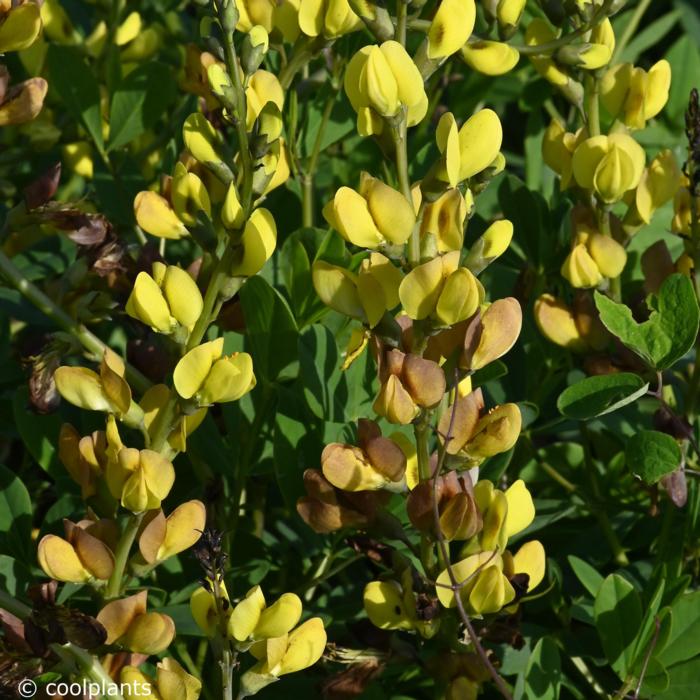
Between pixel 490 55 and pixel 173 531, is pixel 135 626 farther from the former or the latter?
pixel 490 55

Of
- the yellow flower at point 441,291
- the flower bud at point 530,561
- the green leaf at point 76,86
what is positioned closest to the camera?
the yellow flower at point 441,291

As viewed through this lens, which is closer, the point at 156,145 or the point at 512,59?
the point at 512,59

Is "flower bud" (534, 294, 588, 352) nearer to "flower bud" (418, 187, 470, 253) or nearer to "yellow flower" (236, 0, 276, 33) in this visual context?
"flower bud" (418, 187, 470, 253)

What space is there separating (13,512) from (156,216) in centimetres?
33

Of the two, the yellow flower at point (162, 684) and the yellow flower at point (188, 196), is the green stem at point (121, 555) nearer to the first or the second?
the yellow flower at point (162, 684)

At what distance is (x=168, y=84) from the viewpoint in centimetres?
142

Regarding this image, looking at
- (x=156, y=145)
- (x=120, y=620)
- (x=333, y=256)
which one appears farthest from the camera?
(x=156, y=145)

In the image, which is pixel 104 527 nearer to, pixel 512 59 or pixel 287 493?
pixel 287 493

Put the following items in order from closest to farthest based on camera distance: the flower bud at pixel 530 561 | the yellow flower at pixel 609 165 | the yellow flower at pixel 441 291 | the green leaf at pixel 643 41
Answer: the yellow flower at pixel 441 291
the flower bud at pixel 530 561
the yellow flower at pixel 609 165
the green leaf at pixel 643 41

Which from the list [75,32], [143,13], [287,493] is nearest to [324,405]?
[287,493]

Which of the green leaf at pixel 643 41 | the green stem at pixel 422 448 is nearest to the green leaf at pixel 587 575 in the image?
the green stem at pixel 422 448

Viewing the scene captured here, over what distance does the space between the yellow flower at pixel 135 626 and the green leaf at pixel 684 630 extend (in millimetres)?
427

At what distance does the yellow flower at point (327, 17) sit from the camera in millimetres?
1042

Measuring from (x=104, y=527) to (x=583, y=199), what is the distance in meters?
0.54
